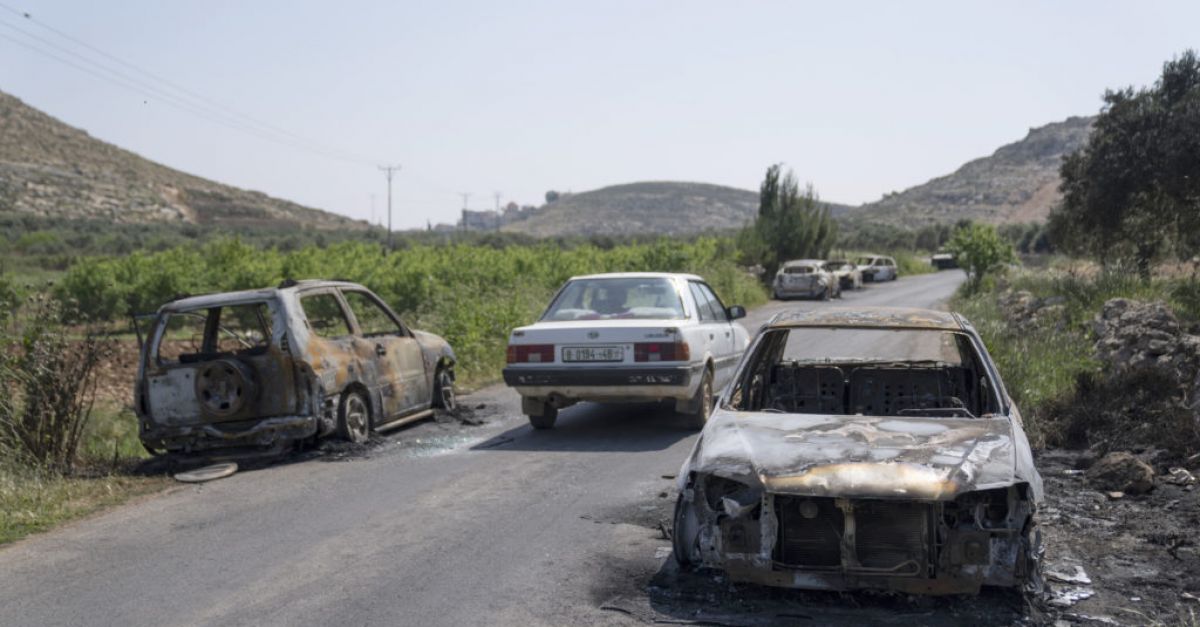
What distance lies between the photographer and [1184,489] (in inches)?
288

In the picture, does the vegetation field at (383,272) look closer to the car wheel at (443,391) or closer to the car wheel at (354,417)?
the car wheel at (443,391)

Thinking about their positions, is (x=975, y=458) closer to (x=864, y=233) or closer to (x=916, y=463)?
(x=916, y=463)

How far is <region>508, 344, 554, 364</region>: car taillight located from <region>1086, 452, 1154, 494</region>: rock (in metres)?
4.84

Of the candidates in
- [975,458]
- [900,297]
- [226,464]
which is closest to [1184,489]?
[975,458]

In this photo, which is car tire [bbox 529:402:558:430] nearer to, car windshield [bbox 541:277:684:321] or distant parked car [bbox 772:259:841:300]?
car windshield [bbox 541:277:684:321]

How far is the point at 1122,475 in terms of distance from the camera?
7.55 metres

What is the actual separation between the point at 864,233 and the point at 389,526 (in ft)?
338

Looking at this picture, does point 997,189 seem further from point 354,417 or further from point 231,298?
point 231,298

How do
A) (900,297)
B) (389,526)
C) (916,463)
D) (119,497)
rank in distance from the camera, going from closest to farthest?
1. (916,463)
2. (389,526)
3. (119,497)
4. (900,297)

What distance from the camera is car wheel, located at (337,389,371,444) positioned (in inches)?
383

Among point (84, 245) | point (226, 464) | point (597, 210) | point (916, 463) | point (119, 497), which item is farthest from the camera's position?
point (597, 210)

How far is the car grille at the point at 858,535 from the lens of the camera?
468cm

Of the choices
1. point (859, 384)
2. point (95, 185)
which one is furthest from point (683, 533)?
point (95, 185)

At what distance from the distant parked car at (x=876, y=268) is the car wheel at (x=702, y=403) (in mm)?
43638
